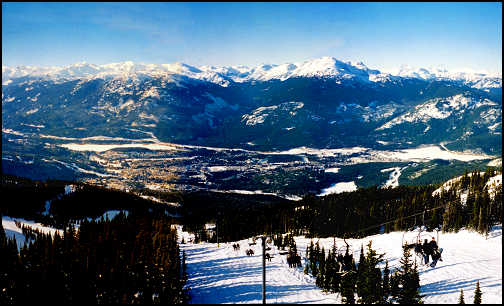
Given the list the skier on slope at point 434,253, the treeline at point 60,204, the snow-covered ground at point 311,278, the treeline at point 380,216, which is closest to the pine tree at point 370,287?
the snow-covered ground at point 311,278

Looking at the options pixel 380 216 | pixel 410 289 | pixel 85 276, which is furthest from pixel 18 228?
pixel 380 216

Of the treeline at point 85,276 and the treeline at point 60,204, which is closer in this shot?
the treeline at point 85,276

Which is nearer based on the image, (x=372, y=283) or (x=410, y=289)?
(x=410, y=289)

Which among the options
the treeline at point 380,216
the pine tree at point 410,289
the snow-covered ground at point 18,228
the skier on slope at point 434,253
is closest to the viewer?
the pine tree at point 410,289

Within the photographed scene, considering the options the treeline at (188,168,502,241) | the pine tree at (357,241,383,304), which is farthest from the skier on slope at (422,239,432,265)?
the treeline at (188,168,502,241)

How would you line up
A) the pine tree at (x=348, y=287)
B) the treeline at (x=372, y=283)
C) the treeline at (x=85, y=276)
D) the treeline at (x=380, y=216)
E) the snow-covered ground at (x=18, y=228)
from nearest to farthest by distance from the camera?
the treeline at (x=372, y=283) → the treeline at (x=85, y=276) → the pine tree at (x=348, y=287) → the treeline at (x=380, y=216) → the snow-covered ground at (x=18, y=228)

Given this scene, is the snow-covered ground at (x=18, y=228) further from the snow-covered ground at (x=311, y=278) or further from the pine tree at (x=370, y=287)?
the pine tree at (x=370, y=287)

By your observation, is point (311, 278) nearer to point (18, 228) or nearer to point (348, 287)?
point (348, 287)

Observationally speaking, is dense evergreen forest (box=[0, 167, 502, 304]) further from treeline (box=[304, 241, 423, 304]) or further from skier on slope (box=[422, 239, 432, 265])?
skier on slope (box=[422, 239, 432, 265])
